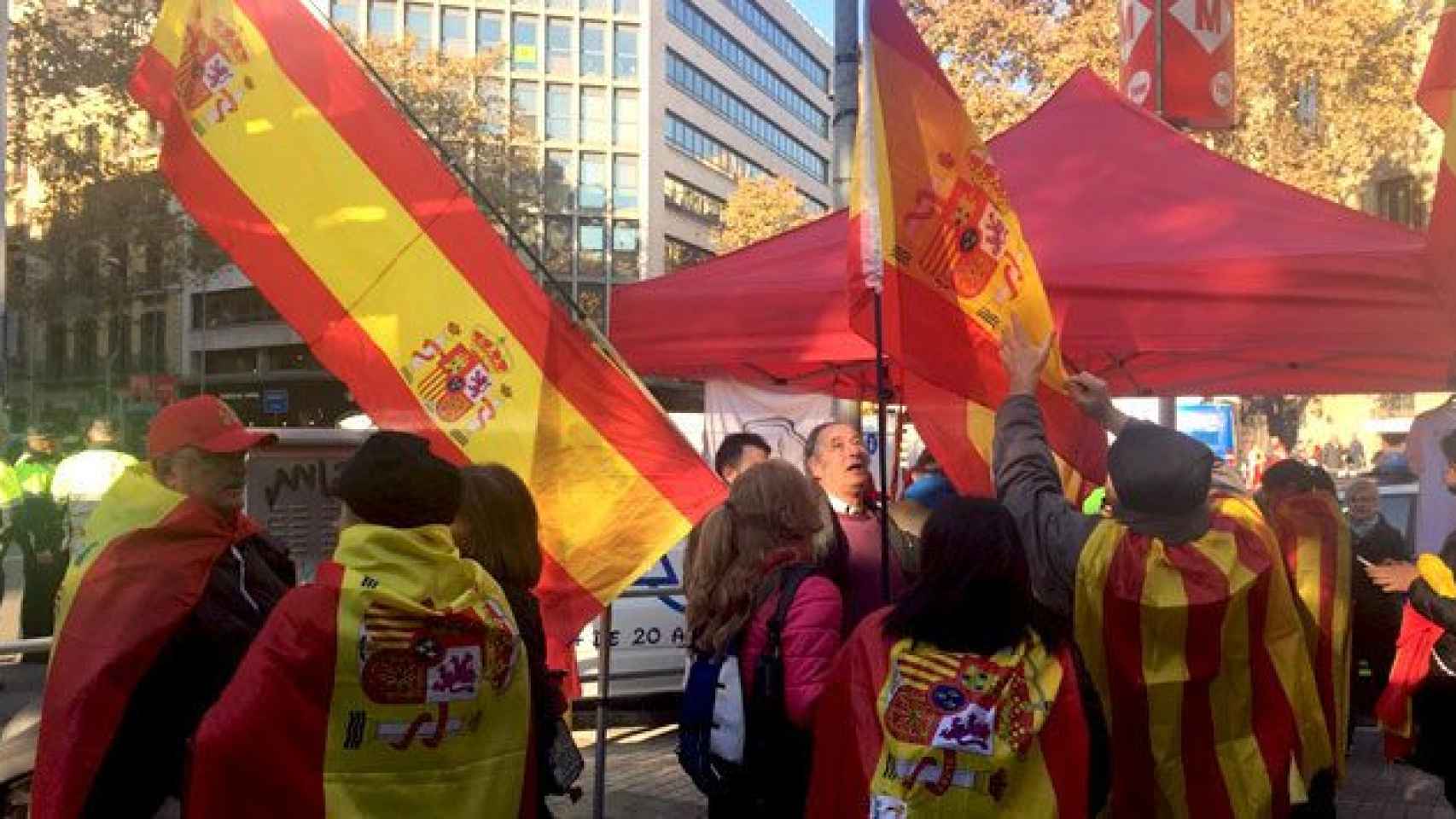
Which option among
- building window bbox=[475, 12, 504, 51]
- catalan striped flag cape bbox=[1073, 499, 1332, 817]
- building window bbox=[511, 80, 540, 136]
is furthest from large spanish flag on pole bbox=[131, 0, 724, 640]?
building window bbox=[511, 80, 540, 136]

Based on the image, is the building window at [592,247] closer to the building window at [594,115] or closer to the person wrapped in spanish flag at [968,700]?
the building window at [594,115]

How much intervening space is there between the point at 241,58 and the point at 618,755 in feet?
14.1

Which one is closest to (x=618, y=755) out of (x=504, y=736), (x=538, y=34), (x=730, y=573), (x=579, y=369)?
(x=579, y=369)

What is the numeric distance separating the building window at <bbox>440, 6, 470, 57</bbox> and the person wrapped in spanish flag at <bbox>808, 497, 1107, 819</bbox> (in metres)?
58.2

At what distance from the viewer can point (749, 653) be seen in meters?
3.30

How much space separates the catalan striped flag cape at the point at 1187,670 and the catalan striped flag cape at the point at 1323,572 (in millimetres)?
2227

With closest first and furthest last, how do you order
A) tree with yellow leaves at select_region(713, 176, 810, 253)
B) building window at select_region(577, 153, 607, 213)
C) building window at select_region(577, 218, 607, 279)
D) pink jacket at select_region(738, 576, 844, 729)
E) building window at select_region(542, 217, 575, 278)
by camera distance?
pink jacket at select_region(738, 576, 844, 729), tree with yellow leaves at select_region(713, 176, 810, 253), building window at select_region(542, 217, 575, 278), building window at select_region(577, 218, 607, 279), building window at select_region(577, 153, 607, 213)

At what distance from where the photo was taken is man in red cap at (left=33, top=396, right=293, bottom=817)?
2.92 meters

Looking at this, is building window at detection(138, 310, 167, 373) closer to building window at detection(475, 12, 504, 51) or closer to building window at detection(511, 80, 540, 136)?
building window at detection(511, 80, 540, 136)

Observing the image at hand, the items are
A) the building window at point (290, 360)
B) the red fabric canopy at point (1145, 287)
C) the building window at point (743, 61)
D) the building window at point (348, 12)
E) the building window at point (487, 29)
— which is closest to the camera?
the red fabric canopy at point (1145, 287)

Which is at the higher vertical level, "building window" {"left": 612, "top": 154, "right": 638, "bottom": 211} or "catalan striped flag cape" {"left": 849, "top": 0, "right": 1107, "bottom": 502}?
"building window" {"left": 612, "top": 154, "right": 638, "bottom": 211}

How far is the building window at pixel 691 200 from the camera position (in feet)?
207

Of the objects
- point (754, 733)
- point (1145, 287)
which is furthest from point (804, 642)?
point (1145, 287)

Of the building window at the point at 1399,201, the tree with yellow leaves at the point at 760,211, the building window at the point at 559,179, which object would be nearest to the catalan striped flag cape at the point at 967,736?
the building window at the point at 1399,201
